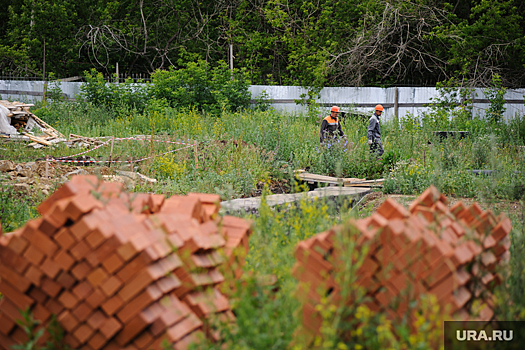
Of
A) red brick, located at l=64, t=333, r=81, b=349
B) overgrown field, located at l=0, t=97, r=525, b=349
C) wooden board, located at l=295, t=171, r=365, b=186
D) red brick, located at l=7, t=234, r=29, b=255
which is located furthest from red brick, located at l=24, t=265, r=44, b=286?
wooden board, located at l=295, t=171, r=365, b=186

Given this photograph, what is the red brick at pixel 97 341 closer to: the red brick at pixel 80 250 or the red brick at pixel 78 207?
the red brick at pixel 80 250

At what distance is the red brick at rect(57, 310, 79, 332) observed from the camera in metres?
2.31

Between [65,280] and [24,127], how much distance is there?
12.0 m

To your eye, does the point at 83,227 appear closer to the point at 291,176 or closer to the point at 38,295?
the point at 38,295

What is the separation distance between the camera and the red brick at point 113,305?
225 cm

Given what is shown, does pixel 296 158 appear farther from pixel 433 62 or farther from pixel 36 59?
pixel 36 59

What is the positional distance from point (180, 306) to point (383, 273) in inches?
40.9

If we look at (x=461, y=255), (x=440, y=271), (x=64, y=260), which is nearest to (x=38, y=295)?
(x=64, y=260)

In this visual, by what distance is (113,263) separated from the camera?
7.43 ft

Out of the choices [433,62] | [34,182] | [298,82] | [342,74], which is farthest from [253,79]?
[34,182]

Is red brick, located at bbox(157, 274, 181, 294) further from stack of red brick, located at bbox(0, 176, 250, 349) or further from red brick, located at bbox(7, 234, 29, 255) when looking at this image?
red brick, located at bbox(7, 234, 29, 255)

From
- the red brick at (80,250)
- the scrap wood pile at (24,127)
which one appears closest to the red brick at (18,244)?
the red brick at (80,250)

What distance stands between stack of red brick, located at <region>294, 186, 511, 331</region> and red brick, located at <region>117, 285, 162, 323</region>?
0.76 meters

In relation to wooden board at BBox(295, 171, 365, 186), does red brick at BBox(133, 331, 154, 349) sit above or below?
below
